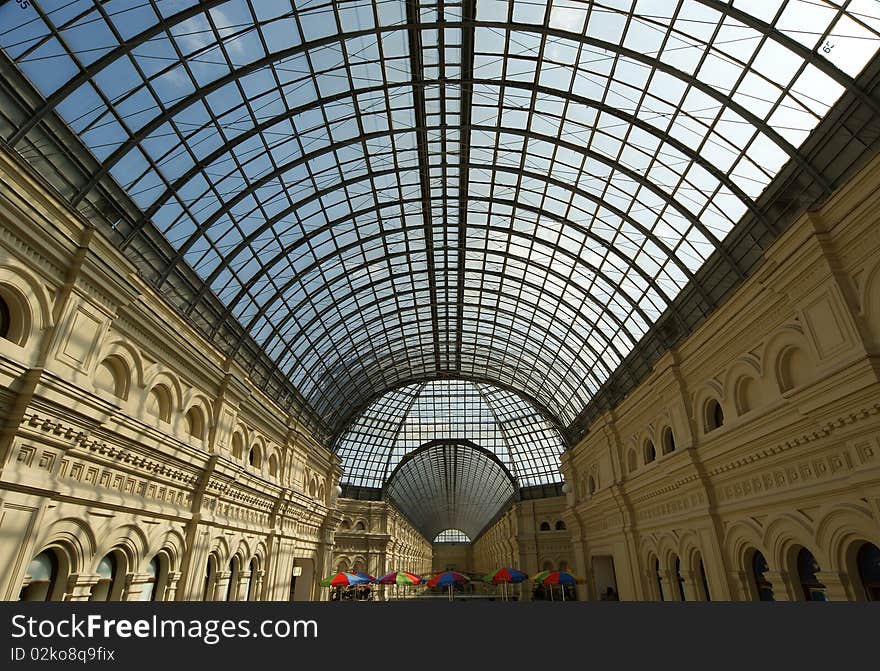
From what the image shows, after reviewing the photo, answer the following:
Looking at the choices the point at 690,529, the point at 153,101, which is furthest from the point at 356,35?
the point at 690,529

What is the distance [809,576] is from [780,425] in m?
5.56

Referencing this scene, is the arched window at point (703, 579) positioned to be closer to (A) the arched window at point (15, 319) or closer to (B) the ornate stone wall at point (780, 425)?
(B) the ornate stone wall at point (780, 425)

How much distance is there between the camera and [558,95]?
79.7 ft

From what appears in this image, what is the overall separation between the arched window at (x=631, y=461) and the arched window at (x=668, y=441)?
531cm

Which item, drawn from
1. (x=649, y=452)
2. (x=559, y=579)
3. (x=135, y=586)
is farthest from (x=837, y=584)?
(x=135, y=586)

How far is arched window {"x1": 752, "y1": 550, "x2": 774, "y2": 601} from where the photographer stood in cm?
2155

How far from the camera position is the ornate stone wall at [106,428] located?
49.5ft

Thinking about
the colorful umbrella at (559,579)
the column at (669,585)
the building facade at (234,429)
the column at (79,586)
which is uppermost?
the building facade at (234,429)

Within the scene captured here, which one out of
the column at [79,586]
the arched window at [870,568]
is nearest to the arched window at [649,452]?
the arched window at [870,568]

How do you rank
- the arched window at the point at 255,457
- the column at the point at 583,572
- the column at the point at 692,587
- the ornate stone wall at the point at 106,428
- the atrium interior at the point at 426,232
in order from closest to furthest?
the ornate stone wall at the point at 106,428 < the atrium interior at the point at 426,232 < the column at the point at 692,587 < the arched window at the point at 255,457 < the column at the point at 583,572

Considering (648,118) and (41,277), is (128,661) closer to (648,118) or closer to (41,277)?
(41,277)

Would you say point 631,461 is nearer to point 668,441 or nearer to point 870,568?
point 668,441

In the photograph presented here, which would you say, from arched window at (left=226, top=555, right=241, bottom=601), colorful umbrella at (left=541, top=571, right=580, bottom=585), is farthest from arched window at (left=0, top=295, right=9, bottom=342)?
colorful umbrella at (left=541, top=571, right=580, bottom=585)

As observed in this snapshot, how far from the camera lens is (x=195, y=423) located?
26188 mm
